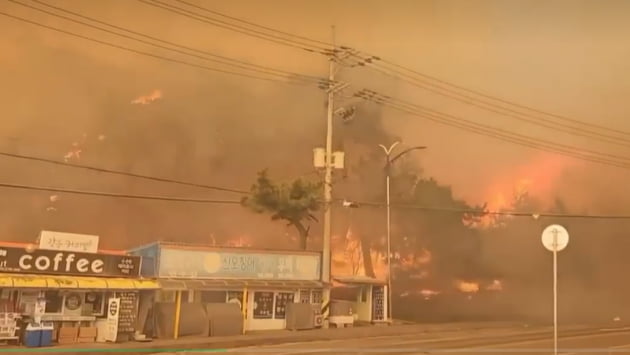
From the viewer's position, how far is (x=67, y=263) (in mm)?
20562

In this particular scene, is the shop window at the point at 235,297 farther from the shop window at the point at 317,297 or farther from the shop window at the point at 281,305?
the shop window at the point at 317,297

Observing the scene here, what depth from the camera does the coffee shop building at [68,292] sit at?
18938mm

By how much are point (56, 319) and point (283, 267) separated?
941 centimetres

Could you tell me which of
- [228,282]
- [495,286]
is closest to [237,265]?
[228,282]

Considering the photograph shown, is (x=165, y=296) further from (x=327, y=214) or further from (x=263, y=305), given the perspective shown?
(x=327, y=214)

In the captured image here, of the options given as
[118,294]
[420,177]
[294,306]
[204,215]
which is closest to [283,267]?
[294,306]

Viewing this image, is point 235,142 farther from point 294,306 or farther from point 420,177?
point 294,306

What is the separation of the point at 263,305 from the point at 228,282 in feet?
6.50

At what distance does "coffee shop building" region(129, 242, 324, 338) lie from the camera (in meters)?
21.7

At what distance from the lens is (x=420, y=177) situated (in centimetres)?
5931

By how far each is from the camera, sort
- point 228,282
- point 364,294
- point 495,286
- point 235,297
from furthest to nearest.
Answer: point 495,286 < point 364,294 < point 235,297 < point 228,282

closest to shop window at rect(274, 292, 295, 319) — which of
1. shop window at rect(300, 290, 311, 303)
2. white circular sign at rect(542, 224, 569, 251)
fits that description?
shop window at rect(300, 290, 311, 303)

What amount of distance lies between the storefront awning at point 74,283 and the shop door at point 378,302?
11.9 m

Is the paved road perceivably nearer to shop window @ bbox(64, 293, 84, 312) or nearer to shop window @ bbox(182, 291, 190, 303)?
shop window @ bbox(182, 291, 190, 303)
